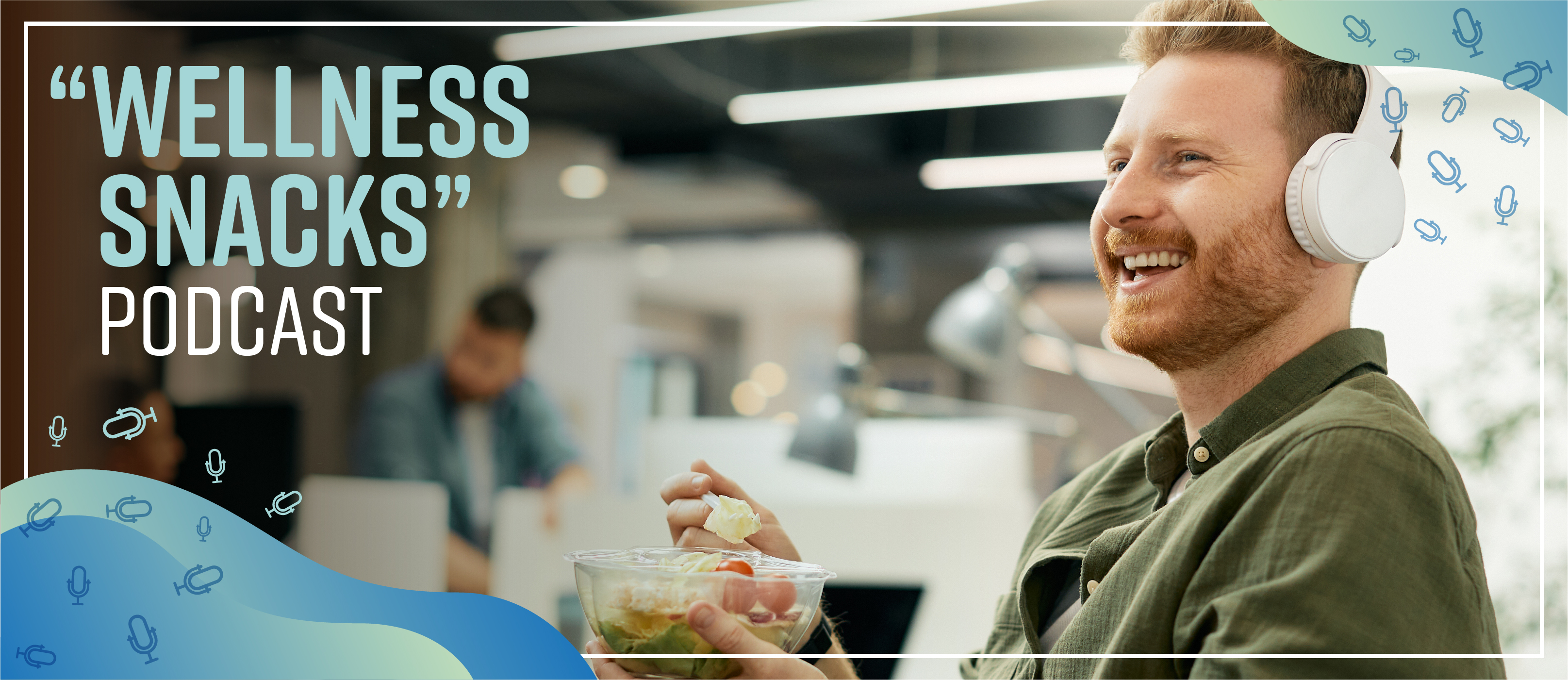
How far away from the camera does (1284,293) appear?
85 cm

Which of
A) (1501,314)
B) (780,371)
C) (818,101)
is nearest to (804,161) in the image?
(818,101)

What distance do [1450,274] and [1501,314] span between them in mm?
1018

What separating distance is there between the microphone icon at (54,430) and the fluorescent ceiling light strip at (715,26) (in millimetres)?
519

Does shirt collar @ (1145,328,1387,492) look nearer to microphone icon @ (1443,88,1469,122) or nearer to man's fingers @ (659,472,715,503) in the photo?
microphone icon @ (1443,88,1469,122)

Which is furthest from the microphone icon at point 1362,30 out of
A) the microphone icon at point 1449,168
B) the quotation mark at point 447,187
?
the quotation mark at point 447,187

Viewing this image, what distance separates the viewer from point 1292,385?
2.73 feet

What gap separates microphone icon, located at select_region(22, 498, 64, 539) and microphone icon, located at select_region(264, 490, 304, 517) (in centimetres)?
18

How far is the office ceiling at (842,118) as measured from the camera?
3348 mm

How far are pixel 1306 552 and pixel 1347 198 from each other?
0.96 ft

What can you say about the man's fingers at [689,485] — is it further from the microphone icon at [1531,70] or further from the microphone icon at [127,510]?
the microphone icon at [1531,70]

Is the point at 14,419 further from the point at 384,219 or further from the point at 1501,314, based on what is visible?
the point at 1501,314

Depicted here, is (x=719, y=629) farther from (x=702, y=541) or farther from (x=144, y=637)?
(x=144, y=637)

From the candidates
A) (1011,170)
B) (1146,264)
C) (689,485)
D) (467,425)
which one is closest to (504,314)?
(467,425)

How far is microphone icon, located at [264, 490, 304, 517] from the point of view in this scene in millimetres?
975
